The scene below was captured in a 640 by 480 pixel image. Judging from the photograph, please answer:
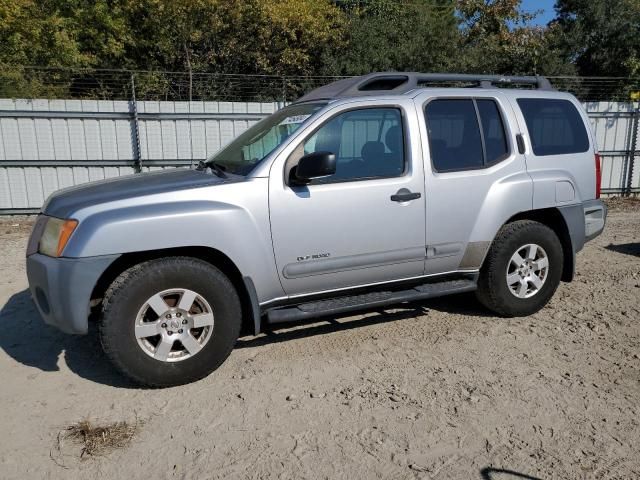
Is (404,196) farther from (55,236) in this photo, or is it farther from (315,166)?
(55,236)

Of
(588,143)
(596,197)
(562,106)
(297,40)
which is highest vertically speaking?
(297,40)

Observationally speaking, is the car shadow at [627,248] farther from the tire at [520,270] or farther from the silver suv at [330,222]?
the tire at [520,270]

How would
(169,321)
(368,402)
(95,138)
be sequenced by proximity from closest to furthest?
(368,402), (169,321), (95,138)

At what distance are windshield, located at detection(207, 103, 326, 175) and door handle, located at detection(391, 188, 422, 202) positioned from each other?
87cm

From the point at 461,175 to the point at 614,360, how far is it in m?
1.77

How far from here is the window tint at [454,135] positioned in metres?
4.43

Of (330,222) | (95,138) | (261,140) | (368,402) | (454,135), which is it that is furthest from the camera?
(95,138)

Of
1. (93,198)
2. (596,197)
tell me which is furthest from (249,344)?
(596,197)

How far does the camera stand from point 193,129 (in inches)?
422

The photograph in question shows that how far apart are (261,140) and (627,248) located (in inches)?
219

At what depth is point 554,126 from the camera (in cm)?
505

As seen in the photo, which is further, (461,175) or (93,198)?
(461,175)

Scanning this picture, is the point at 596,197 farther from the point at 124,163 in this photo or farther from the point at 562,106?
the point at 124,163

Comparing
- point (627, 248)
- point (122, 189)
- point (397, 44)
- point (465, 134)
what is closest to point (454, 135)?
point (465, 134)
